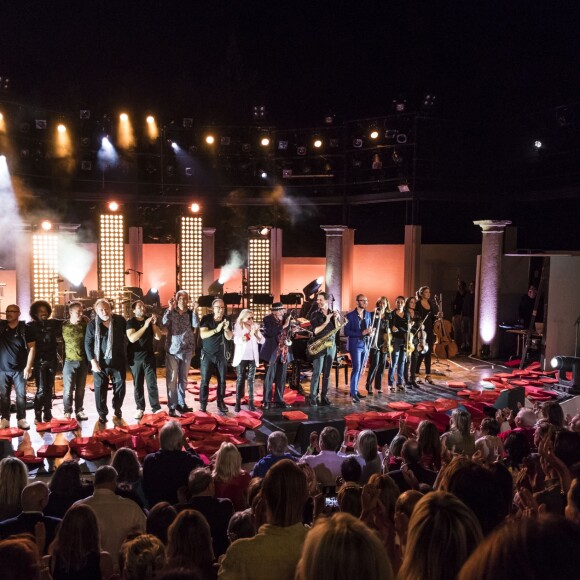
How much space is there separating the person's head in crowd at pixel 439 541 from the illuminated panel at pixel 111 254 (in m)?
17.9

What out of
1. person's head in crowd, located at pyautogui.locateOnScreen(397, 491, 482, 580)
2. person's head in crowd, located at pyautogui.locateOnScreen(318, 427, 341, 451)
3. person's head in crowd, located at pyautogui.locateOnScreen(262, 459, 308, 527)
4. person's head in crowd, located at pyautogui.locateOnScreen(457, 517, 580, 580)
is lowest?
person's head in crowd, located at pyautogui.locateOnScreen(318, 427, 341, 451)

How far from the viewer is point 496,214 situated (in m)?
17.2

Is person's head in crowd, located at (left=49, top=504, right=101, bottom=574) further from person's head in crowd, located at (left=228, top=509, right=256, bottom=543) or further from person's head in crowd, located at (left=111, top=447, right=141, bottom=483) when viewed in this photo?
person's head in crowd, located at (left=111, top=447, right=141, bottom=483)

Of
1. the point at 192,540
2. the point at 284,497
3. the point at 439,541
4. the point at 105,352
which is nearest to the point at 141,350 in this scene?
the point at 105,352

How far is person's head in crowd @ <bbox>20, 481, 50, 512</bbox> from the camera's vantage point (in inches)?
162

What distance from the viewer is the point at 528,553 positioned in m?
1.29

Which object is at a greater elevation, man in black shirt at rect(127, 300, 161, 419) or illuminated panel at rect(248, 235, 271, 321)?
illuminated panel at rect(248, 235, 271, 321)

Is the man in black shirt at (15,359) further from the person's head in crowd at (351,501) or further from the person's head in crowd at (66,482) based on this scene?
the person's head in crowd at (351,501)

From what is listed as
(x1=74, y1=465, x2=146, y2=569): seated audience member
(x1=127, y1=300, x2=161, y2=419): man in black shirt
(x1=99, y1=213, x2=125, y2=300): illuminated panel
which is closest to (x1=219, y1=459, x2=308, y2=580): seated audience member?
(x1=74, y1=465, x2=146, y2=569): seated audience member

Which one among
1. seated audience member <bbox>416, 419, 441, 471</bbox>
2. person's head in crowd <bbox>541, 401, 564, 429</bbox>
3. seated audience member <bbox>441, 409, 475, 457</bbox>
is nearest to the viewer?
seated audience member <bbox>416, 419, 441, 471</bbox>

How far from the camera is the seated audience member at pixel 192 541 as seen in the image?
3168 millimetres

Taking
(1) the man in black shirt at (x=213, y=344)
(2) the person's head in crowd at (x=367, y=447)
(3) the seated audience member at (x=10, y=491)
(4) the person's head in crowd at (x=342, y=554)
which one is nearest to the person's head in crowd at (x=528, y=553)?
(4) the person's head in crowd at (x=342, y=554)

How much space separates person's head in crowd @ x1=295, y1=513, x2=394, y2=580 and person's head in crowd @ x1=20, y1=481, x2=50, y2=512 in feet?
9.25

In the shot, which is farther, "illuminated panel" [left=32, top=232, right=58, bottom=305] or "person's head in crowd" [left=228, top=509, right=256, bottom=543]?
"illuminated panel" [left=32, top=232, right=58, bottom=305]
